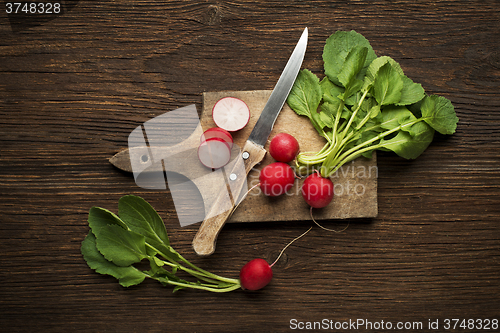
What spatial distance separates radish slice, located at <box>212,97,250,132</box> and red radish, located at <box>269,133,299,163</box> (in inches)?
7.6

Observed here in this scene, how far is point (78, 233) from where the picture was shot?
167 centimetres

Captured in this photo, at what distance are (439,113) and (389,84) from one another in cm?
30

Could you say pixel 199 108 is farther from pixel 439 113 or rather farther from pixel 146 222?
pixel 439 113

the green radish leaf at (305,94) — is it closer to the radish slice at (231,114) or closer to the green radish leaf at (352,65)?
the green radish leaf at (352,65)

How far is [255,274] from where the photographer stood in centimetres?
152

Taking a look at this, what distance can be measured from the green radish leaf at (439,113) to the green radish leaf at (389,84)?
0.17m

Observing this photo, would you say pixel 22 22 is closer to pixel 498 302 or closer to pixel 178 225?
pixel 178 225

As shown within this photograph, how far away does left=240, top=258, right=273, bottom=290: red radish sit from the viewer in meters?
1.52

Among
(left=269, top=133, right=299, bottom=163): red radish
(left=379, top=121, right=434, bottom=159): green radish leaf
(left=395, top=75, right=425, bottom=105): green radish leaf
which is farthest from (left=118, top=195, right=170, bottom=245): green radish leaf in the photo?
(left=395, top=75, right=425, bottom=105): green radish leaf

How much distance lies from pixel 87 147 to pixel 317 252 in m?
1.40

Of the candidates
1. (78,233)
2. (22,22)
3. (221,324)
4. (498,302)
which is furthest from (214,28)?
(498,302)

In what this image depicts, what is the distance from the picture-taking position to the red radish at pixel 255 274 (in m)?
1.52

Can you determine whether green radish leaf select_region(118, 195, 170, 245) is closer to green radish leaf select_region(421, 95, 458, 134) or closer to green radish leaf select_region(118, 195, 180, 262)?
green radish leaf select_region(118, 195, 180, 262)
